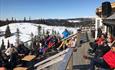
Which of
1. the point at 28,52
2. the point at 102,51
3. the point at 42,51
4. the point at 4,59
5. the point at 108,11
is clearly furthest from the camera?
the point at 108,11

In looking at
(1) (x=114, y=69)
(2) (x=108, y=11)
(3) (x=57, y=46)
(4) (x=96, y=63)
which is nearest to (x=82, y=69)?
(4) (x=96, y=63)

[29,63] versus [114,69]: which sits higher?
[114,69]

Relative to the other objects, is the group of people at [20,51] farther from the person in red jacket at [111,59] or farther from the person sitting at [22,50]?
the person in red jacket at [111,59]

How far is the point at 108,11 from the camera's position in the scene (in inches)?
891

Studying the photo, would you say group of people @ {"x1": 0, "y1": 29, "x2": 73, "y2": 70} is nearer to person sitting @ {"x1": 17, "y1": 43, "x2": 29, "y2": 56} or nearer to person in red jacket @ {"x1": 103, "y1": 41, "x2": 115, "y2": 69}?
person sitting @ {"x1": 17, "y1": 43, "x2": 29, "y2": 56}

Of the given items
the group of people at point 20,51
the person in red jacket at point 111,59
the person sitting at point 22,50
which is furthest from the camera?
the person sitting at point 22,50

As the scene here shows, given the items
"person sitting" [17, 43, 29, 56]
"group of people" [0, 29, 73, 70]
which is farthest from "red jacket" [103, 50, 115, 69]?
"person sitting" [17, 43, 29, 56]

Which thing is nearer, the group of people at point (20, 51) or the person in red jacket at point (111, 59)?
the person in red jacket at point (111, 59)

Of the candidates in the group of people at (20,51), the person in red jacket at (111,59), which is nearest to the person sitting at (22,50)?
the group of people at (20,51)

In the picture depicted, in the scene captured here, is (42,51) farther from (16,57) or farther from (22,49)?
(16,57)

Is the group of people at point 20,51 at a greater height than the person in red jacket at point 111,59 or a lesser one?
lesser

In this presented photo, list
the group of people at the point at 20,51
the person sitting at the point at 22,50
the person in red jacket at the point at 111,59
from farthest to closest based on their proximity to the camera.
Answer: the person sitting at the point at 22,50 → the group of people at the point at 20,51 → the person in red jacket at the point at 111,59

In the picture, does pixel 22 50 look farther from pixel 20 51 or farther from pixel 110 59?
pixel 110 59

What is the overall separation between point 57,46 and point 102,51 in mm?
8075
